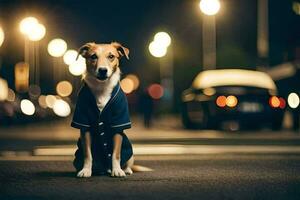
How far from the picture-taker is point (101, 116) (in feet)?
31.1

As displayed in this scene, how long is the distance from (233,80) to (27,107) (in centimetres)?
1678

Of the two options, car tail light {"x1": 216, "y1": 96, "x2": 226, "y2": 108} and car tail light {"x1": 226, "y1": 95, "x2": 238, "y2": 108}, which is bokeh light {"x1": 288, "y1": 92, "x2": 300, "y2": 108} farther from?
car tail light {"x1": 216, "y1": 96, "x2": 226, "y2": 108}

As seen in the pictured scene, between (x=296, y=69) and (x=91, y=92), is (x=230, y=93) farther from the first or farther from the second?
(x=91, y=92)

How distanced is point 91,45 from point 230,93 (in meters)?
13.6

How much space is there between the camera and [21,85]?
162ft

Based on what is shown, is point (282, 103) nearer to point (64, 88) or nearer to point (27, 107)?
point (27, 107)

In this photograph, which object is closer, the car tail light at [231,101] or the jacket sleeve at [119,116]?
the jacket sleeve at [119,116]

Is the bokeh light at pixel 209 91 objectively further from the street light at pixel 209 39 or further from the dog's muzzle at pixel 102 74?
the street light at pixel 209 39

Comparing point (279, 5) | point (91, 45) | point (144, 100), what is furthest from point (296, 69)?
point (279, 5)

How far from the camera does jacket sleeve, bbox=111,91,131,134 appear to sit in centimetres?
945

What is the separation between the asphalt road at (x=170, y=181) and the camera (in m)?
7.75

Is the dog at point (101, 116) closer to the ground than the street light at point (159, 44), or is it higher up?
closer to the ground

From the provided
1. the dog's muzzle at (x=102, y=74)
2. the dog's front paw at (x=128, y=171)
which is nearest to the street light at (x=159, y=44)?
the dog's front paw at (x=128, y=171)

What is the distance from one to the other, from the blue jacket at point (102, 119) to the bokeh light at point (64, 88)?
11771 centimetres
